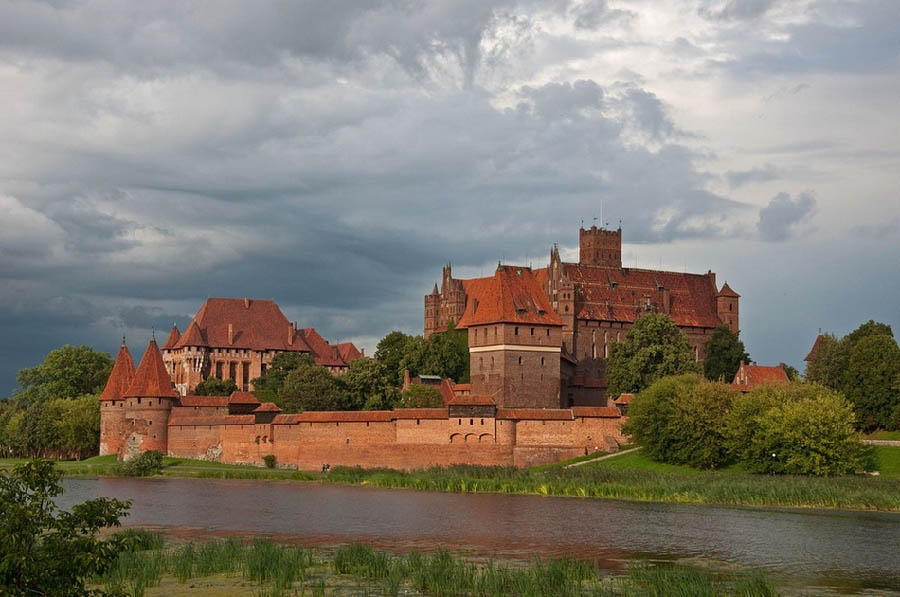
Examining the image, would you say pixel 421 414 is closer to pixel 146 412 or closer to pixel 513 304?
pixel 513 304

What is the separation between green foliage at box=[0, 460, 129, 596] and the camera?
11.7 m

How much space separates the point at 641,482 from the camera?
39.8m

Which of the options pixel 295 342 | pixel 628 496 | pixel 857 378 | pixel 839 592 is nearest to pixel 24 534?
pixel 839 592

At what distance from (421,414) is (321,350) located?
44094mm

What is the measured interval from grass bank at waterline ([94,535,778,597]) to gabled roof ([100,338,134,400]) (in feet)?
139

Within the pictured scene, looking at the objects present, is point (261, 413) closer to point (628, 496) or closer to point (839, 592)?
point (628, 496)

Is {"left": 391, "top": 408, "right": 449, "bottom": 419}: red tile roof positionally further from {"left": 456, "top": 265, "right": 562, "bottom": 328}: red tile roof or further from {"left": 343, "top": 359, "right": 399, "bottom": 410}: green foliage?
{"left": 456, "top": 265, "right": 562, "bottom": 328}: red tile roof

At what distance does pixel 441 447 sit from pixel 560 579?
32.6 m

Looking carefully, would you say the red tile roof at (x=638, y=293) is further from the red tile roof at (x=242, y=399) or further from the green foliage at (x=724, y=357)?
the red tile roof at (x=242, y=399)

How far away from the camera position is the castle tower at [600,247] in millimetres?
99312

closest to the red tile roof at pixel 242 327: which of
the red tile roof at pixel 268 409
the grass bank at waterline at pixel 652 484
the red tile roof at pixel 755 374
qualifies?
the red tile roof at pixel 268 409

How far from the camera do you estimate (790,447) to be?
138ft

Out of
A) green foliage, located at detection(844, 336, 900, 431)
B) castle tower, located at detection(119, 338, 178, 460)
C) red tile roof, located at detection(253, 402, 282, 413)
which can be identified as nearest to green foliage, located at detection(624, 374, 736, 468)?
green foliage, located at detection(844, 336, 900, 431)

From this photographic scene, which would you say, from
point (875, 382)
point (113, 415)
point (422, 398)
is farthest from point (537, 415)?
point (113, 415)
